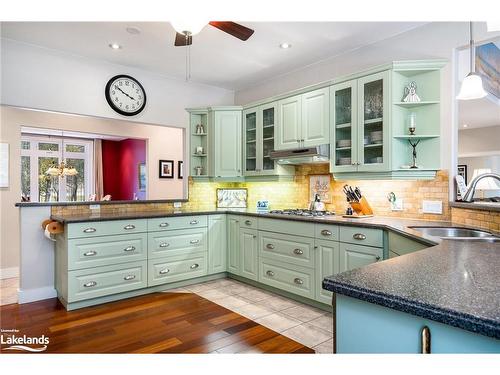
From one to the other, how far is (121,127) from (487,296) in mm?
6523

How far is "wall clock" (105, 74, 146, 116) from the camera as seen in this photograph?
3888mm

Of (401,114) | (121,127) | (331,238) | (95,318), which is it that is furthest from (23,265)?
(401,114)

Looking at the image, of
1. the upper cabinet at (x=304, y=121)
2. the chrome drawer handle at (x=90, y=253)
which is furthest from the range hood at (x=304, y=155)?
the chrome drawer handle at (x=90, y=253)

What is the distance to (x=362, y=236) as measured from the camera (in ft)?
9.00

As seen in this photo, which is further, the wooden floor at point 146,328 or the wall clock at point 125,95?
the wall clock at point 125,95

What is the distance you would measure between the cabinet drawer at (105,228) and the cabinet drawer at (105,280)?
34 cm

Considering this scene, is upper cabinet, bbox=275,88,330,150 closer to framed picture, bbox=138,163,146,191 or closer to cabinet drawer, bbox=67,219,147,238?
cabinet drawer, bbox=67,219,147,238

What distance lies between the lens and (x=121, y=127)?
21.0ft

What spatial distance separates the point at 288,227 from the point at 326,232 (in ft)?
1.54

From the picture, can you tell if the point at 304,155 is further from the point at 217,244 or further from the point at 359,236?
the point at 217,244

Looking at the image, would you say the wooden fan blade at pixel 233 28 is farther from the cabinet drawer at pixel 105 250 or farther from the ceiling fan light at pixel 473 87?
the cabinet drawer at pixel 105 250

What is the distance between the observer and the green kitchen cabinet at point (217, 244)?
4.08 m

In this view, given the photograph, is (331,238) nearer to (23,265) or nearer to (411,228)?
(411,228)

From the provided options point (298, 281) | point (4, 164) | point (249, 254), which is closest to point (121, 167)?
point (4, 164)
